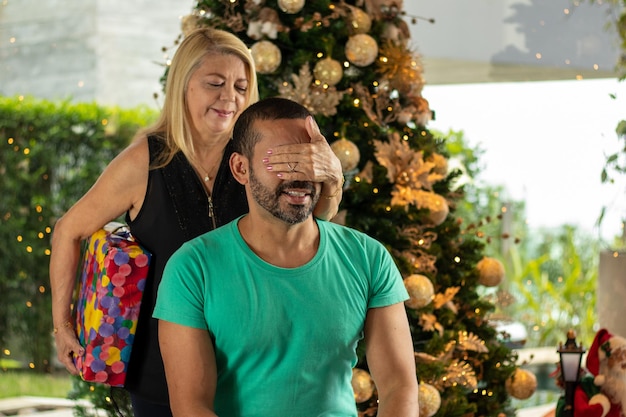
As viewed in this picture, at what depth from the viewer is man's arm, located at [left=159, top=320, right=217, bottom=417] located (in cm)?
163

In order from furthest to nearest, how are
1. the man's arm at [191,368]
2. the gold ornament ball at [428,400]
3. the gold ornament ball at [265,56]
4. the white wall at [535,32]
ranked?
the white wall at [535,32] → the gold ornament ball at [265,56] → the gold ornament ball at [428,400] → the man's arm at [191,368]

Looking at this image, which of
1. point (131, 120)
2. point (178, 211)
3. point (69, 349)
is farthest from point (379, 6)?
point (131, 120)

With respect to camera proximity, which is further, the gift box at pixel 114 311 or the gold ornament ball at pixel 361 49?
the gold ornament ball at pixel 361 49

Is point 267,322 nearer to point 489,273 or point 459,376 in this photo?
point 459,376

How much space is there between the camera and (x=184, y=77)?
7.64 ft

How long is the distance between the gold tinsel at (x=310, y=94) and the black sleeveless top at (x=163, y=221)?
0.64 m

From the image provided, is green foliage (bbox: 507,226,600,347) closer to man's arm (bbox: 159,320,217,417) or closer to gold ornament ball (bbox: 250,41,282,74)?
gold ornament ball (bbox: 250,41,282,74)

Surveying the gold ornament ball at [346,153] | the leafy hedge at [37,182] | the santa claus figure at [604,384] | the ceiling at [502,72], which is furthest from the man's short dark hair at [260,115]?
the leafy hedge at [37,182]

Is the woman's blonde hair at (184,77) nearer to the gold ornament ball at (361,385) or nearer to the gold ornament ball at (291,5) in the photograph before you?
the gold ornament ball at (291,5)

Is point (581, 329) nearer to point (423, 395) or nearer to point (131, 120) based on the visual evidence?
point (131, 120)

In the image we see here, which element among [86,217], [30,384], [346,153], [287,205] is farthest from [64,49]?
[287,205]

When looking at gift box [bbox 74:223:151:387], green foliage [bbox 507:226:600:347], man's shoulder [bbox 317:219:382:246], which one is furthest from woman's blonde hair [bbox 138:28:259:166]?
green foliage [bbox 507:226:600:347]

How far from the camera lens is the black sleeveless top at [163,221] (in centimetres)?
224

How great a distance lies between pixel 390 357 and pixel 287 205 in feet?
1.08
